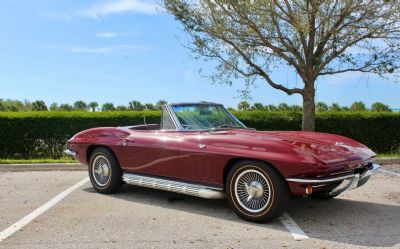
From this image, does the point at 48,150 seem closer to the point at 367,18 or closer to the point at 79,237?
the point at 79,237

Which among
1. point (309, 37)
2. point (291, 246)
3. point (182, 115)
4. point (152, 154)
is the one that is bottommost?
point (291, 246)

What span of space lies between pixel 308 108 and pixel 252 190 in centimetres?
778

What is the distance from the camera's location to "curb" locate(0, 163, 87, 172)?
409 inches

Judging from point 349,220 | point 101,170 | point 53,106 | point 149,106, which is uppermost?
point 53,106

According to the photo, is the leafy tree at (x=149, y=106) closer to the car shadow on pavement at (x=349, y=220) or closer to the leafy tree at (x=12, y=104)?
the leafy tree at (x=12, y=104)

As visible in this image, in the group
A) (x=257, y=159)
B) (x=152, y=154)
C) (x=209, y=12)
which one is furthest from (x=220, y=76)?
(x=257, y=159)

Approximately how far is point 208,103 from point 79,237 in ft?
9.81

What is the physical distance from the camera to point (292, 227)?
17.4ft

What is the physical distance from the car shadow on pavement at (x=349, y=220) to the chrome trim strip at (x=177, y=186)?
3.46 feet

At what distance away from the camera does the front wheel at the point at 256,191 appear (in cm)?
519

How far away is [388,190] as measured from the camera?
764 cm

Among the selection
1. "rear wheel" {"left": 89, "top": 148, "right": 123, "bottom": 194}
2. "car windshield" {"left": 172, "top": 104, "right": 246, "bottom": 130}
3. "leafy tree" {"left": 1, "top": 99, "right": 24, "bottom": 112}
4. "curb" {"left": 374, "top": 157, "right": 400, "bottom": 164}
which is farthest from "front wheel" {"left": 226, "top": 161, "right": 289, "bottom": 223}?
"leafy tree" {"left": 1, "top": 99, "right": 24, "bottom": 112}

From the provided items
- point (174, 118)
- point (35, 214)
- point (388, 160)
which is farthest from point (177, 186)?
point (388, 160)

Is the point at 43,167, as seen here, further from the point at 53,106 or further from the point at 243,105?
the point at 53,106
